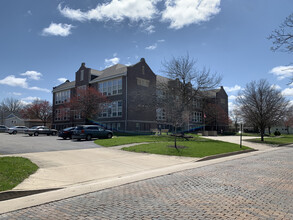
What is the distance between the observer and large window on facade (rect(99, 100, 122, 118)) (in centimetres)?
4159

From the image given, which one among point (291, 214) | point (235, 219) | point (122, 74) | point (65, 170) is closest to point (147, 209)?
point (235, 219)

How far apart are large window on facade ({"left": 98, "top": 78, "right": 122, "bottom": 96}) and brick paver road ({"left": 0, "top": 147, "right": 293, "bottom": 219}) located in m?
35.0

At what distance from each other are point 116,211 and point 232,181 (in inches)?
180

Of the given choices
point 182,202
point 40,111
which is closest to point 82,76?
point 40,111

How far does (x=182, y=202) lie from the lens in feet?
18.2

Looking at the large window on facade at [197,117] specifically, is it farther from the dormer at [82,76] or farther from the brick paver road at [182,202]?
the brick paver road at [182,202]

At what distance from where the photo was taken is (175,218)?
4.51m

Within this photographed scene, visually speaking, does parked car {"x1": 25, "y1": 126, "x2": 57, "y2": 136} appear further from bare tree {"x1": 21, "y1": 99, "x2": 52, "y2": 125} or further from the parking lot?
bare tree {"x1": 21, "y1": 99, "x2": 52, "y2": 125}

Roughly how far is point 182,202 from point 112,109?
38179mm

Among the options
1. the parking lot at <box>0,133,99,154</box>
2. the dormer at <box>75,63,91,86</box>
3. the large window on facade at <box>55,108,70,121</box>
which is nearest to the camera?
the parking lot at <box>0,133,99,154</box>

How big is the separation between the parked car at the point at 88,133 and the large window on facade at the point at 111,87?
660 inches

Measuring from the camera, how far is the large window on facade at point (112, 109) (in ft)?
136

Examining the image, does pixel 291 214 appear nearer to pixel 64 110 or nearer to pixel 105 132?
pixel 105 132

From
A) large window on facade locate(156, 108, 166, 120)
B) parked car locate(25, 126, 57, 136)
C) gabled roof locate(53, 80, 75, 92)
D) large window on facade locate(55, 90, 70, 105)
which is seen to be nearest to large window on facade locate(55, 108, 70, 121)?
large window on facade locate(55, 90, 70, 105)
